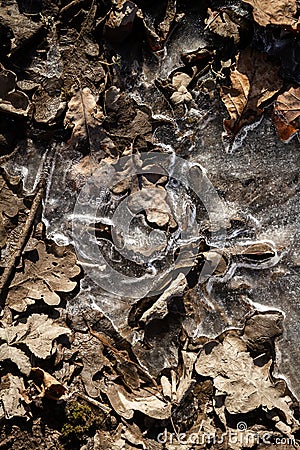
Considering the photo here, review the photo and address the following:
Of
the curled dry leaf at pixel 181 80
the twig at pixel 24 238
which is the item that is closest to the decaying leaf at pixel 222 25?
the curled dry leaf at pixel 181 80

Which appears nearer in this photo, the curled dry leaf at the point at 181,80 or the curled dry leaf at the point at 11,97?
the curled dry leaf at the point at 11,97

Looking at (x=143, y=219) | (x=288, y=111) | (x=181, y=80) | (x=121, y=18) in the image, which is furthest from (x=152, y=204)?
(x=121, y=18)

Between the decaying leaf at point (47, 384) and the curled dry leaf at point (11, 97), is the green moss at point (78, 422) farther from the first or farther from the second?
the curled dry leaf at point (11, 97)

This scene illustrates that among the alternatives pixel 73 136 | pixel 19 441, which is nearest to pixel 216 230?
pixel 73 136

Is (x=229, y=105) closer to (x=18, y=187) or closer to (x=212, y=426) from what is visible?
(x=18, y=187)

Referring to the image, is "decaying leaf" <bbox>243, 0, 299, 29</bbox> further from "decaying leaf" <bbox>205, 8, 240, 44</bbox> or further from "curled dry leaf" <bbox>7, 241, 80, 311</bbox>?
"curled dry leaf" <bbox>7, 241, 80, 311</bbox>

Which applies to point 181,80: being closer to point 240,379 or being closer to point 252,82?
point 252,82

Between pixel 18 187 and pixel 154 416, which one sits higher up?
pixel 18 187
